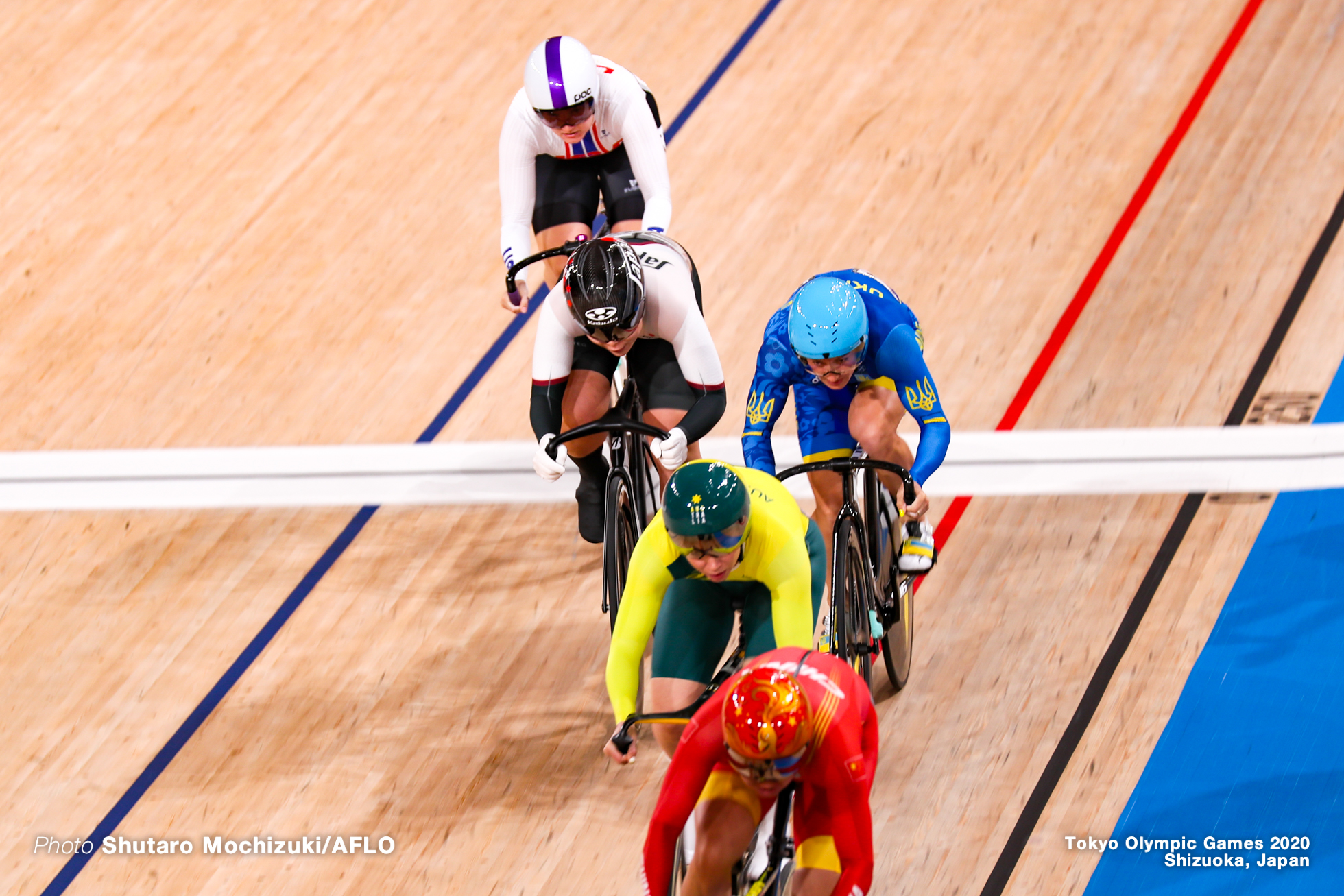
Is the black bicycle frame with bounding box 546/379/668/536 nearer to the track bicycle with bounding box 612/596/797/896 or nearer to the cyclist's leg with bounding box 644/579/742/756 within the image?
the cyclist's leg with bounding box 644/579/742/756

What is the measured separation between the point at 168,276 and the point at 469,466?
1.86 metres

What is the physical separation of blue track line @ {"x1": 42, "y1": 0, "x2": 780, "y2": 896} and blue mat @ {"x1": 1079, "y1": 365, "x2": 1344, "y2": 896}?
2512 millimetres

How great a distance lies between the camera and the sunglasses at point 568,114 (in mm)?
3998

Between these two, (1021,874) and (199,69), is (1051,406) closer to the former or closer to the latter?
(1021,874)

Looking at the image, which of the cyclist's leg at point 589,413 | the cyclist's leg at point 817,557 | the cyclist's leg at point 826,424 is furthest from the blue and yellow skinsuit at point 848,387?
the cyclist's leg at point 589,413

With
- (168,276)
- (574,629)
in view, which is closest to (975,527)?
(574,629)

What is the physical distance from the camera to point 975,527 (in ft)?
14.9

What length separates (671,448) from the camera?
3533 mm

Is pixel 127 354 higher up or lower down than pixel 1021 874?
lower down

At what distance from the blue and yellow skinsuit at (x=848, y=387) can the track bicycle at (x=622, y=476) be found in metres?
0.28

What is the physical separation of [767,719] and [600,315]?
4.04ft

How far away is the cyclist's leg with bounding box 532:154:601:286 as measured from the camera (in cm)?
443

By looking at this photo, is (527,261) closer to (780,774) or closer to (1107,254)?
(780,774)

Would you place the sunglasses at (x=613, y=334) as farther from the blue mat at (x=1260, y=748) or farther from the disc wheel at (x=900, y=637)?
the blue mat at (x=1260, y=748)
